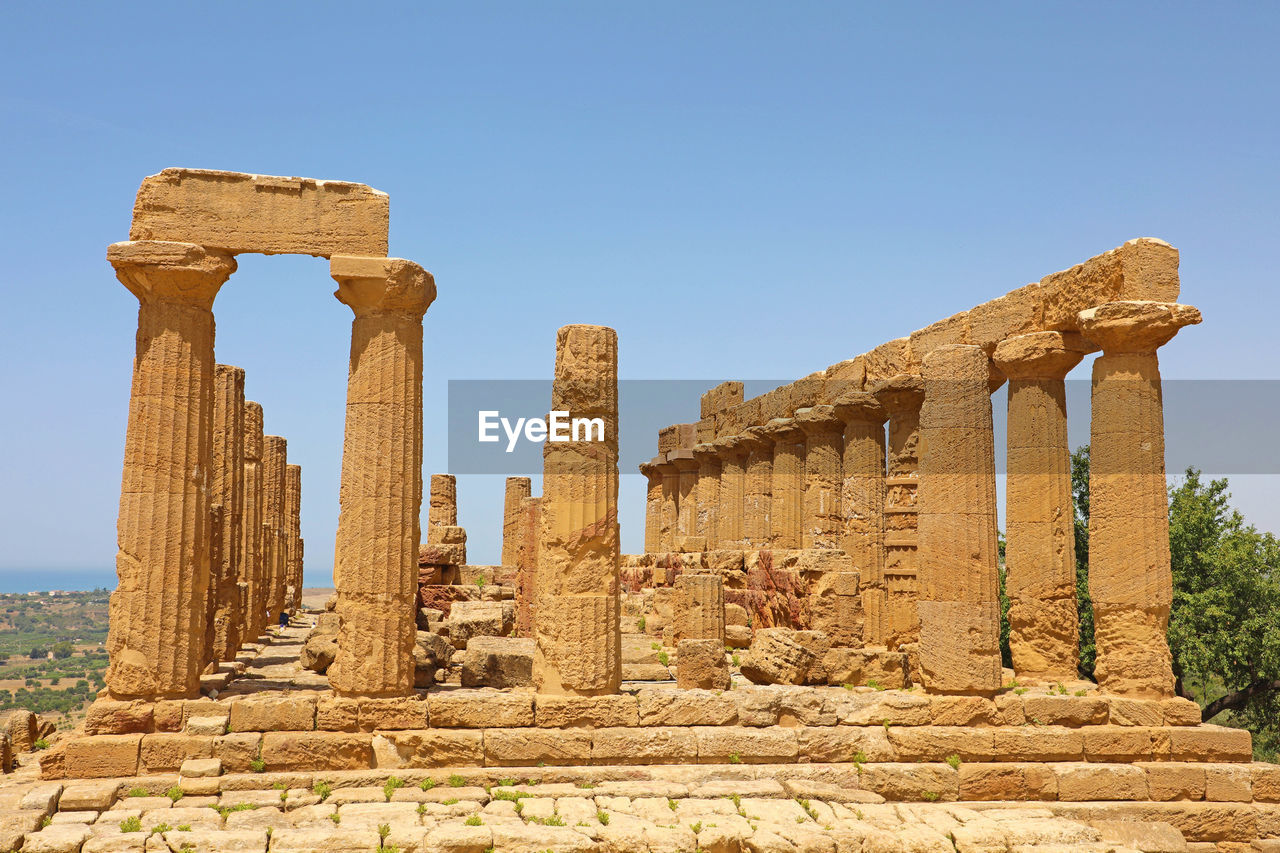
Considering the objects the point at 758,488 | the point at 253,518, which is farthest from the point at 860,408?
the point at 253,518

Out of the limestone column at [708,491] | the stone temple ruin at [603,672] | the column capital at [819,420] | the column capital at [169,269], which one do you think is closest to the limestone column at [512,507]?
the limestone column at [708,491]

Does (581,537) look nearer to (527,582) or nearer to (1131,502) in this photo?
(527,582)

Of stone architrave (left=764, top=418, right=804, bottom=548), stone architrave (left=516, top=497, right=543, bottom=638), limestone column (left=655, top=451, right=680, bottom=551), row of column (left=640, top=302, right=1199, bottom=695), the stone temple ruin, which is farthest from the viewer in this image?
limestone column (left=655, top=451, right=680, bottom=551)

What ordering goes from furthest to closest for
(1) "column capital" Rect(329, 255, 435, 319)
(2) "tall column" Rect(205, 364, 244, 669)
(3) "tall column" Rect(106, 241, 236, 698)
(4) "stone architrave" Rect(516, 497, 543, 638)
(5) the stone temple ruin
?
(4) "stone architrave" Rect(516, 497, 543, 638)
(2) "tall column" Rect(205, 364, 244, 669)
(1) "column capital" Rect(329, 255, 435, 319)
(3) "tall column" Rect(106, 241, 236, 698)
(5) the stone temple ruin

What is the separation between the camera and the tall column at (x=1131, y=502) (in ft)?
50.7

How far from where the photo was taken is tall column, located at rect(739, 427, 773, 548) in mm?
28812

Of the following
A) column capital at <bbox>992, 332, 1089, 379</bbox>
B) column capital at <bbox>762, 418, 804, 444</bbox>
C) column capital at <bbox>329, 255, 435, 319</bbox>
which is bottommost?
column capital at <bbox>762, 418, 804, 444</bbox>

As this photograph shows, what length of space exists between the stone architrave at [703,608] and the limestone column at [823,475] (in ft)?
23.7

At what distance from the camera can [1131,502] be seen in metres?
15.7

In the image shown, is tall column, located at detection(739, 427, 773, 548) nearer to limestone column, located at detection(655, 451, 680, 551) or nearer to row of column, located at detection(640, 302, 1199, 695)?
row of column, located at detection(640, 302, 1199, 695)

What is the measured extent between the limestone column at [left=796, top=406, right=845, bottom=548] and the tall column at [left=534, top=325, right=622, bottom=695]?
10665mm

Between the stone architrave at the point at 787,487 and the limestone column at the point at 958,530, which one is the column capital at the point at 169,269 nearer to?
the limestone column at the point at 958,530

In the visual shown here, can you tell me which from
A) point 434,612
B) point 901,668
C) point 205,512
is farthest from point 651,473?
point 205,512

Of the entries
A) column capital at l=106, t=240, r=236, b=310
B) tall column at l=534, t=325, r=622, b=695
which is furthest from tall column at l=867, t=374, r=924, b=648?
column capital at l=106, t=240, r=236, b=310
